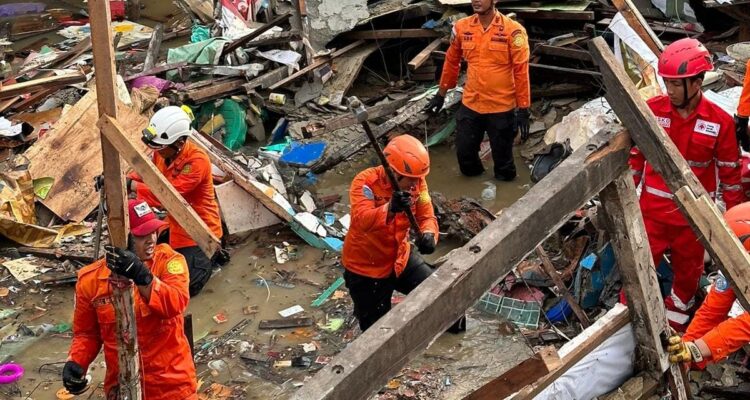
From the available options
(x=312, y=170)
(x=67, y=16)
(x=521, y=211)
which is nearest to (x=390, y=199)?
(x=521, y=211)

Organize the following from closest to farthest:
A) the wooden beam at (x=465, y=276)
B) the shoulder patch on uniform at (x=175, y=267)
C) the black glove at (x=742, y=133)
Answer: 1. the wooden beam at (x=465, y=276)
2. the shoulder patch on uniform at (x=175, y=267)
3. the black glove at (x=742, y=133)

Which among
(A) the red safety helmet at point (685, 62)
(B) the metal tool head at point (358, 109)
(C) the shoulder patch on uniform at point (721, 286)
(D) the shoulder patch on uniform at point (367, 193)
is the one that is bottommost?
(D) the shoulder patch on uniform at point (367, 193)

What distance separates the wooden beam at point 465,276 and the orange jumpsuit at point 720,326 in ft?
3.98

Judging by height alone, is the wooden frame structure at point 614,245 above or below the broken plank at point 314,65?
above

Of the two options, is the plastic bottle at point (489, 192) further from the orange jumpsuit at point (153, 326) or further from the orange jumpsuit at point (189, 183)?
the orange jumpsuit at point (153, 326)

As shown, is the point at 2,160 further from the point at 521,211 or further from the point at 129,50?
the point at 521,211

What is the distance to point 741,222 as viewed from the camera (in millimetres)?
4137

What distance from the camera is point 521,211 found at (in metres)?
3.18

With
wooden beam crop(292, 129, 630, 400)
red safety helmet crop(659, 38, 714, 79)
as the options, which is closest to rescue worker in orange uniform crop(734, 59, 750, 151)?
red safety helmet crop(659, 38, 714, 79)

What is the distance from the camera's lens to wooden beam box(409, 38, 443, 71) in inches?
396

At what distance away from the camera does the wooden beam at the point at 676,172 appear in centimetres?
317

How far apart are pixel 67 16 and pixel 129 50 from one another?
4.50 metres

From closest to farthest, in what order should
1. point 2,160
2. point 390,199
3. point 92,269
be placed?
point 92,269
point 390,199
point 2,160

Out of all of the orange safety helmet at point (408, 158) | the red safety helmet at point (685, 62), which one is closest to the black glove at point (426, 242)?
the orange safety helmet at point (408, 158)
